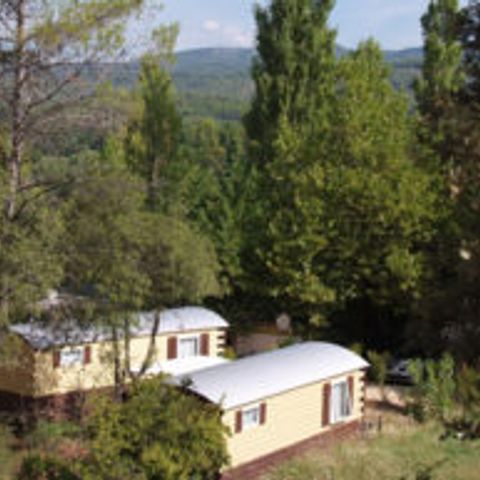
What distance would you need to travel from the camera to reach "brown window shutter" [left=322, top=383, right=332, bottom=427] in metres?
22.4

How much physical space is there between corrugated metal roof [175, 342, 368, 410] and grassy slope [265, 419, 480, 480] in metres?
1.94

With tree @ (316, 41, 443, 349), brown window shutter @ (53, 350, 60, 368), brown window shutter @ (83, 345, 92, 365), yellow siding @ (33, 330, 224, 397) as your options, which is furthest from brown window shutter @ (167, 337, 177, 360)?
tree @ (316, 41, 443, 349)

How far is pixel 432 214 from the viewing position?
31156 mm

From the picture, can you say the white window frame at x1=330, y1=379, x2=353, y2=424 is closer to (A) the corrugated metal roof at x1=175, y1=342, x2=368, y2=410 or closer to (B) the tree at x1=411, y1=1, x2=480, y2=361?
(A) the corrugated metal roof at x1=175, y1=342, x2=368, y2=410

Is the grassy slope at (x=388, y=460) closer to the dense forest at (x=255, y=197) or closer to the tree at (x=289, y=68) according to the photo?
the dense forest at (x=255, y=197)

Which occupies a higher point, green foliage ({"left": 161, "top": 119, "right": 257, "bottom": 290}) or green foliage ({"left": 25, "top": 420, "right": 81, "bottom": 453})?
green foliage ({"left": 161, "top": 119, "right": 257, "bottom": 290})

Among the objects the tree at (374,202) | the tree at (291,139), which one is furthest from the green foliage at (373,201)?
the tree at (291,139)

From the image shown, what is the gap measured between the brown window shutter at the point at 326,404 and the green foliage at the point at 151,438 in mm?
6765

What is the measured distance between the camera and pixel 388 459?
19703mm

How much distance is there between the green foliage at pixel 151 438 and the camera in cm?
1515

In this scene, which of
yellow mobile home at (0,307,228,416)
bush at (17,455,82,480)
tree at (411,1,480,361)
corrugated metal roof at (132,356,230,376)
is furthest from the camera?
corrugated metal roof at (132,356,230,376)

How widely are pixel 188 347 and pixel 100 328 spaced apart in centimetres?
645

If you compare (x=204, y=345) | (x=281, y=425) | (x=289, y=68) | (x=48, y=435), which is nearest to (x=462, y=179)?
(x=281, y=425)

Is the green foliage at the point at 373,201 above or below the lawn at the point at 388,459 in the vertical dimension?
above
